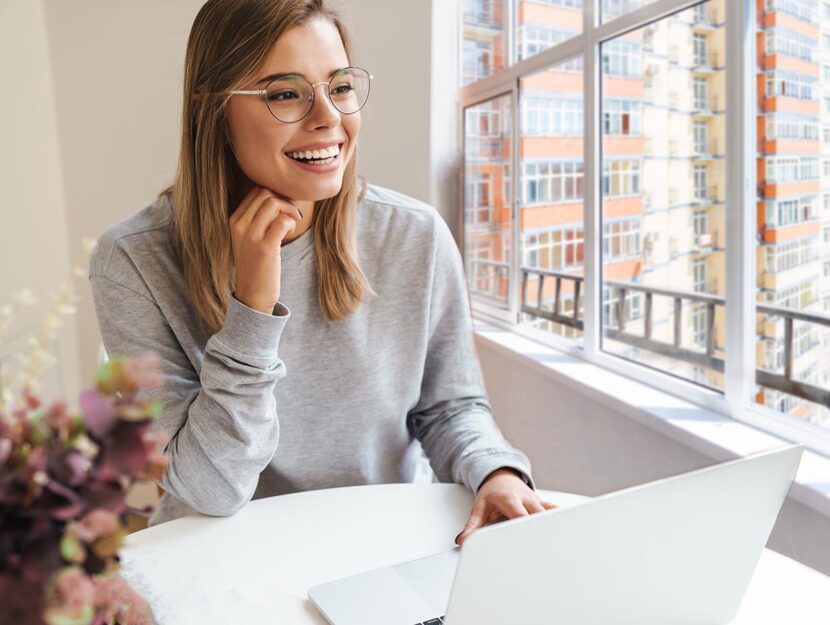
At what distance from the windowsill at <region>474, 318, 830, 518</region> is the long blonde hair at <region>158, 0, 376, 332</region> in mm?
1050

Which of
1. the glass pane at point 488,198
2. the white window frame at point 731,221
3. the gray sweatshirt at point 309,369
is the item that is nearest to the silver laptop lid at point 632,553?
the gray sweatshirt at point 309,369

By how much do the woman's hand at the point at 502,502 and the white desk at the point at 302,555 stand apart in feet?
0.10

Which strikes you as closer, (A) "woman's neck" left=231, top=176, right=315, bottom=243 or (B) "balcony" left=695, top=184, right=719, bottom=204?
(A) "woman's neck" left=231, top=176, right=315, bottom=243

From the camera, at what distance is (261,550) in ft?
3.18

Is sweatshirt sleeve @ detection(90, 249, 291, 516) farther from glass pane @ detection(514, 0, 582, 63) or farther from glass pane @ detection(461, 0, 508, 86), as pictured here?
glass pane @ detection(461, 0, 508, 86)

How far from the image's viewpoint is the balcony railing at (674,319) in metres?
1.95

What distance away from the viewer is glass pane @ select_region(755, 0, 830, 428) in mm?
1847

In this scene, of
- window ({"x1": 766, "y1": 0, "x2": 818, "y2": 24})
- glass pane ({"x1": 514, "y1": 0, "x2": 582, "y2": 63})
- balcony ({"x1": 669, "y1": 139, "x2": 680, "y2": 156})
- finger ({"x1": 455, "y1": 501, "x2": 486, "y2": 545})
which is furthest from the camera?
glass pane ({"x1": 514, "y1": 0, "x2": 582, "y2": 63})

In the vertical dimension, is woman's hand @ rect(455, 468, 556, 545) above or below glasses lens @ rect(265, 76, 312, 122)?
below

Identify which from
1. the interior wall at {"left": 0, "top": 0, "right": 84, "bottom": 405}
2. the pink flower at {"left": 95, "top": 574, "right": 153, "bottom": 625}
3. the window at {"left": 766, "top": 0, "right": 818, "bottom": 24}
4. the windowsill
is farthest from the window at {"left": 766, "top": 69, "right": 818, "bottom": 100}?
the interior wall at {"left": 0, "top": 0, "right": 84, "bottom": 405}

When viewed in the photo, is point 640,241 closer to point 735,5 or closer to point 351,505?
point 735,5

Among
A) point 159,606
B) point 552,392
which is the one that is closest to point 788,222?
point 552,392

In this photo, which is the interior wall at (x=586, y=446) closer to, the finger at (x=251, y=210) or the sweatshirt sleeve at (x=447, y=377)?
the sweatshirt sleeve at (x=447, y=377)

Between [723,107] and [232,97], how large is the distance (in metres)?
1.46
